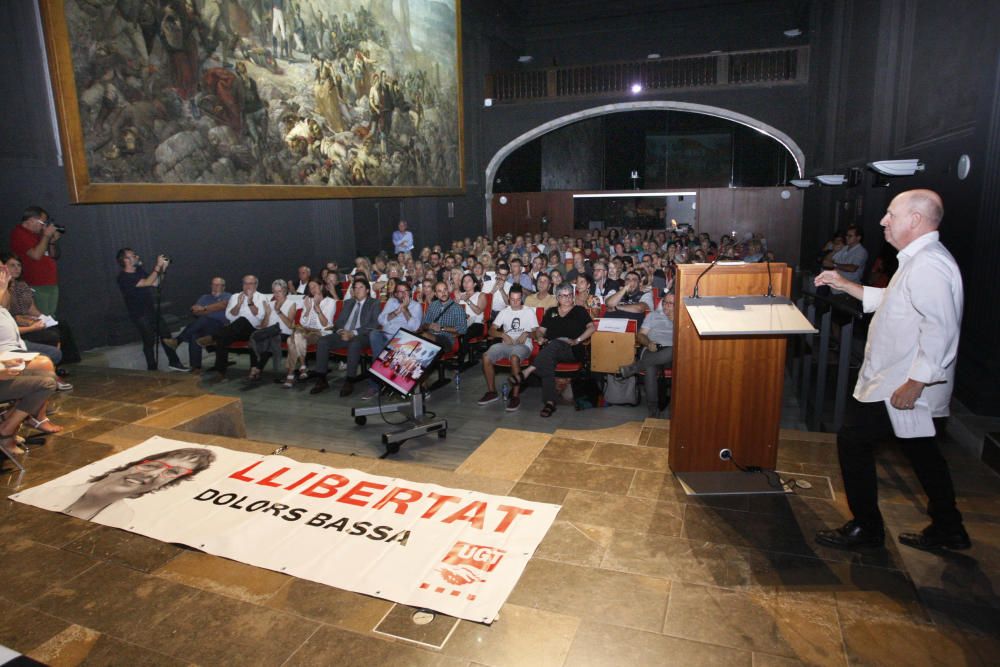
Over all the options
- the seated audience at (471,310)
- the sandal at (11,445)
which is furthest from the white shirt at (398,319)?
the sandal at (11,445)

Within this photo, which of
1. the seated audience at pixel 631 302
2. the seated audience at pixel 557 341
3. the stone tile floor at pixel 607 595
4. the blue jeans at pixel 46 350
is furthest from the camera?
the seated audience at pixel 631 302

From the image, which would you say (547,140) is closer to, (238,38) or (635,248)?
(635,248)

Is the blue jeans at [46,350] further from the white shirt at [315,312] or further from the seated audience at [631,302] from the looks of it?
the seated audience at [631,302]

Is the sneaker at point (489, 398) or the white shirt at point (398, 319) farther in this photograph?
the white shirt at point (398, 319)

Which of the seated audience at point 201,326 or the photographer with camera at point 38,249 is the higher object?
the photographer with camera at point 38,249

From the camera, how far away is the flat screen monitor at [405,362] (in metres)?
5.38

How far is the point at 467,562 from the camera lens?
2730 millimetres

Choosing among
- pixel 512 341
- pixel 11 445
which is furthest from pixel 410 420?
pixel 11 445

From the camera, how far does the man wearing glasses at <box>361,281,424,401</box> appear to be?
7109 mm

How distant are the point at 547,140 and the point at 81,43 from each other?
1460 centimetres

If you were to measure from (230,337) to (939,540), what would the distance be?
7279mm

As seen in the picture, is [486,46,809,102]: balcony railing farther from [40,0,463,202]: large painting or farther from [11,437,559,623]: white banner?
[11,437,559,623]: white banner

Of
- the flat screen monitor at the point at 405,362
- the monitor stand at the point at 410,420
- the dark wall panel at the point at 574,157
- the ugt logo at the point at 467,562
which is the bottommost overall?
the monitor stand at the point at 410,420

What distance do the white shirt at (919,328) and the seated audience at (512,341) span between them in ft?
13.4
